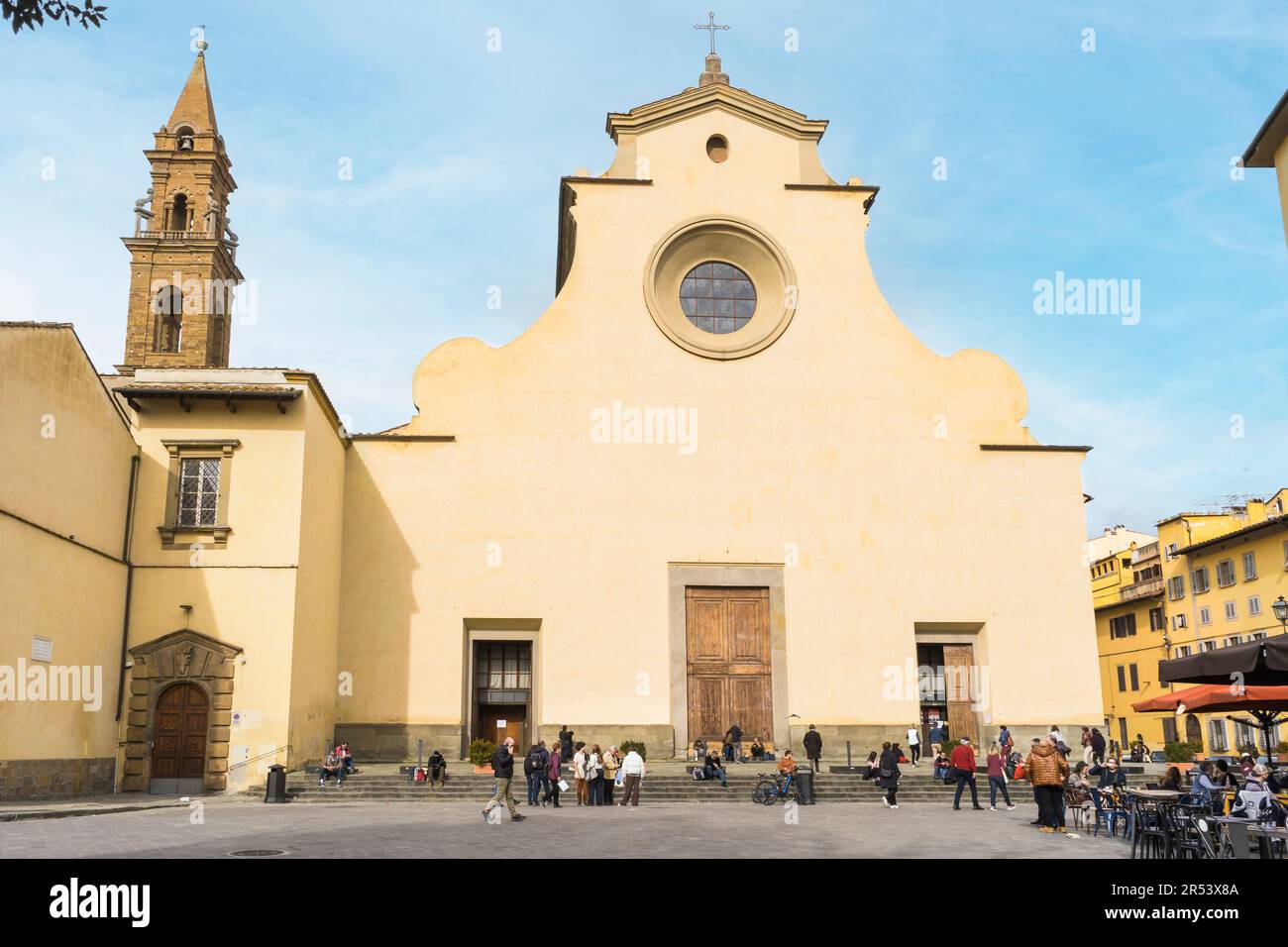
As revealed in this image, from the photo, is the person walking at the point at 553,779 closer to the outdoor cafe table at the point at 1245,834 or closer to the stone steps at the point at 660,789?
the stone steps at the point at 660,789

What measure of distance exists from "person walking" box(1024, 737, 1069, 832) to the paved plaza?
315mm

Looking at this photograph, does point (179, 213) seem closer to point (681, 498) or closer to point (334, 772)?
point (681, 498)

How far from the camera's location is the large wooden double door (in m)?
26.8

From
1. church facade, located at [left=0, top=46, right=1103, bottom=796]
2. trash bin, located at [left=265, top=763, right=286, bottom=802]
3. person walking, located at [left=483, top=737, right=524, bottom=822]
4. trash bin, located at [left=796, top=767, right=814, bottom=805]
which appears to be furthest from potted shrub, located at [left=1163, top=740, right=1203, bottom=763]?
trash bin, located at [left=265, top=763, right=286, bottom=802]

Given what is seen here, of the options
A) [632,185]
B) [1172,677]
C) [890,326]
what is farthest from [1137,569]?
[1172,677]

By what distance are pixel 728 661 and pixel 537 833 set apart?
41.0 ft

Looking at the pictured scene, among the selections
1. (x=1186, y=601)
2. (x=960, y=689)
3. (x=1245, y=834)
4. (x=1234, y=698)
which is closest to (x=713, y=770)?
(x=960, y=689)

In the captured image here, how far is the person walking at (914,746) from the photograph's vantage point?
25.8m

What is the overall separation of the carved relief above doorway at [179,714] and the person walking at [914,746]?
608 inches

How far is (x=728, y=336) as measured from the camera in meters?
29.0

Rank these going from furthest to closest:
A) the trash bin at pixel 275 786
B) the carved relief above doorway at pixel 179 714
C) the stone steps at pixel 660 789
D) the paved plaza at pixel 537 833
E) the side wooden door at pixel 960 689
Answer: the side wooden door at pixel 960 689, the carved relief above doorway at pixel 179 714, the stone steps at pixel 660 789, the trash bin at pixel 275 786, the paved plaza at pixel 537 833

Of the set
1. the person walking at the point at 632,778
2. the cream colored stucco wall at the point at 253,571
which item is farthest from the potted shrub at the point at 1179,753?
the cream colored stucco wall at the point at 253,571
